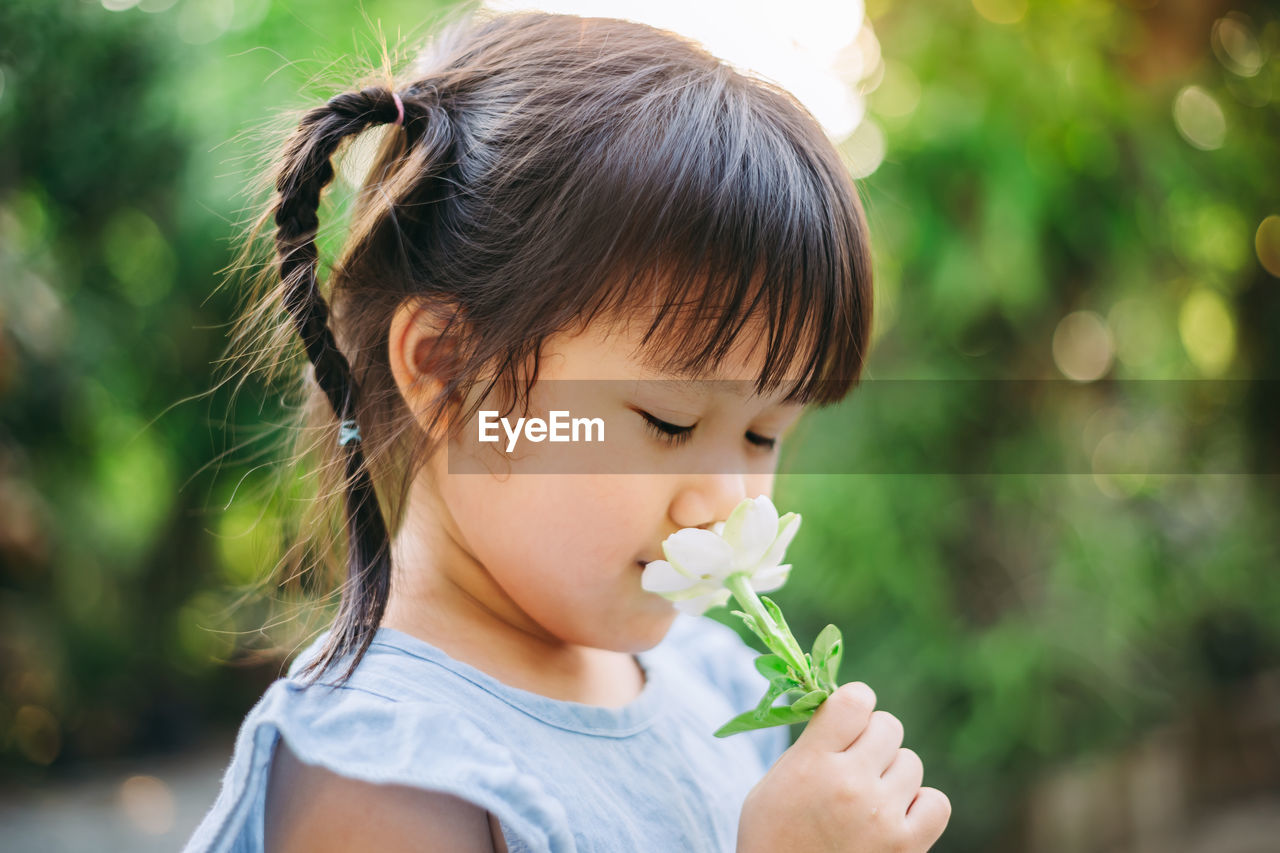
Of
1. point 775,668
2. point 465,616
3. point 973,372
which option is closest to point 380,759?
point 465,616

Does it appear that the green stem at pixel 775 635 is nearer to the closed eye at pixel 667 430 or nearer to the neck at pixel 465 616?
the closed eye at pixel 667 430

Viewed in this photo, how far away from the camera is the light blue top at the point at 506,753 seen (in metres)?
0.62

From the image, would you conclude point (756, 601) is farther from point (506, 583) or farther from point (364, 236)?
point (364, 236)

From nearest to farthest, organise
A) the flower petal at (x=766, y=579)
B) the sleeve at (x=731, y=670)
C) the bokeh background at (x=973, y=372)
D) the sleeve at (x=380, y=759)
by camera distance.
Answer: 1. the sleeve at (x=380, y=759)
2. the flower petal at (x=766, y=579)
3. the sleeve at (x=731, y=670)
4. the bokeh background at (x=973, y=372)

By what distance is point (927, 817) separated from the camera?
691 mm

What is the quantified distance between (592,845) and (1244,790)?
210 centimetres

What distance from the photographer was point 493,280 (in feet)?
2.43

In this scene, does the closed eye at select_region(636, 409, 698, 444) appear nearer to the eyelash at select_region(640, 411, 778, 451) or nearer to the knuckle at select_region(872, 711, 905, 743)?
the eyelash at select_region(640, 411, 778, 451)

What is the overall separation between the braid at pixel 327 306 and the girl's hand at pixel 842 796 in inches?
12.8

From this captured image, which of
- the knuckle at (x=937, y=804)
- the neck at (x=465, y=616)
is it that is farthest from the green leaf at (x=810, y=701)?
the neck at (x=465, y=616)

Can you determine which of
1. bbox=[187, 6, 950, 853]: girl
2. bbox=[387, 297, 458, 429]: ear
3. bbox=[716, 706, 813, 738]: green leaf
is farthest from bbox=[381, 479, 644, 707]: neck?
bbox=[716, 706, 813, 738]: green leaf

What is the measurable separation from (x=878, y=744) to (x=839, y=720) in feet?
0.13

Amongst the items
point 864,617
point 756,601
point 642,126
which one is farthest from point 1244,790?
point 642,126

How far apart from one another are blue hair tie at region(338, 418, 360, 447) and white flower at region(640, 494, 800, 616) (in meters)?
0.28
